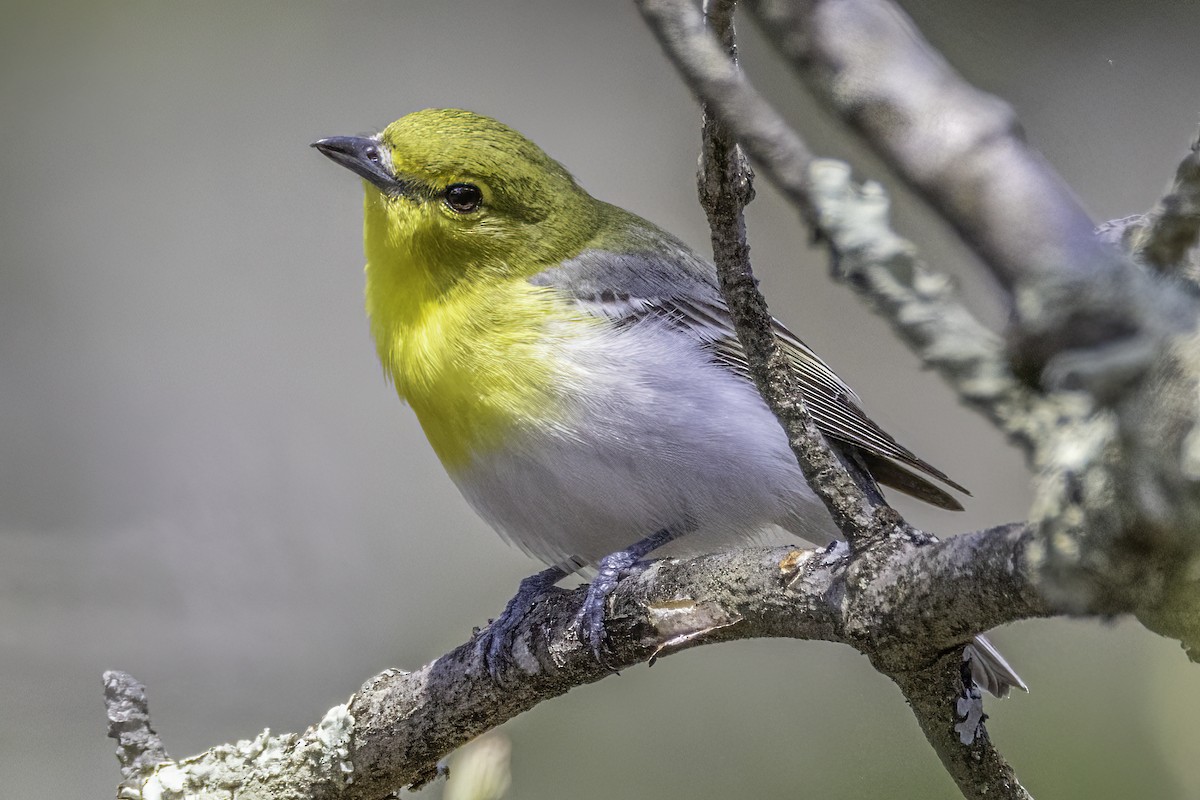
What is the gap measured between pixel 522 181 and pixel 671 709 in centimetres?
276

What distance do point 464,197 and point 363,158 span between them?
353 mm

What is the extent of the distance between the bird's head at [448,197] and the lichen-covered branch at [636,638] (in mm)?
1253

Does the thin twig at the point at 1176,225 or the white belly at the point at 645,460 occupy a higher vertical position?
the white belly at the point at 645,460

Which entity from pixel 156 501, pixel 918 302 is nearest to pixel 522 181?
pixel 918 302

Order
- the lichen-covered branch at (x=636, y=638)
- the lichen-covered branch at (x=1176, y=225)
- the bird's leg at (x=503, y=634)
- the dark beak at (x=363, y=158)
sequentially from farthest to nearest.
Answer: the dark beak at (x=363, y=158), the bird's leg at (x=503, y=634), the lichen-covered branch at (x=636, y=638), the lichen-covered branch at (x=1176, y=225)

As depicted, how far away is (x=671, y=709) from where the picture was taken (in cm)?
548

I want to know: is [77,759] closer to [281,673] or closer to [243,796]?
[281,673]

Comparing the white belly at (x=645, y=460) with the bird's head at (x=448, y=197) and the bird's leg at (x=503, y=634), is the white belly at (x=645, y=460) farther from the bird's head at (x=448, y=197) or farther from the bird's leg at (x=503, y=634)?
the bird's head at (x=448, y=197)

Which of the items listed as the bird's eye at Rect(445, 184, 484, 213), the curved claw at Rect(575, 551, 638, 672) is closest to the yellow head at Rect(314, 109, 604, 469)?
the bird's eye at Rect(445, 184, 484, 213)

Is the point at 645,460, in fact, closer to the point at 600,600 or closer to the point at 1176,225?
the point at 600,600

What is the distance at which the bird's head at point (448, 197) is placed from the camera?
3.81 metres

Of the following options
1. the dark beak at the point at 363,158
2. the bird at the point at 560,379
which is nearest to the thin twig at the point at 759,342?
the bird at the point at 560,379

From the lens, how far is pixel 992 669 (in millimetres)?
3494

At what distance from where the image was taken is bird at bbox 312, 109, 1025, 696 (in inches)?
135
